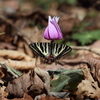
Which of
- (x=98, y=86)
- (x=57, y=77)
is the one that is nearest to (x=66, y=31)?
(x=57, y=77)

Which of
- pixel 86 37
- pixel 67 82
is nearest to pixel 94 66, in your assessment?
pixel 67 82

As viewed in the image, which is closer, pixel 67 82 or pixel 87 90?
pixel 87 90

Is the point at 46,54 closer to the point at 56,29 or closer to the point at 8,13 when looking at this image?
the point at 56,29

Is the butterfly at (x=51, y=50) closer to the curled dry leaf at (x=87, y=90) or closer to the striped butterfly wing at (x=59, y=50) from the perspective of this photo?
the striped butterfly wing at (x=59, y=50)

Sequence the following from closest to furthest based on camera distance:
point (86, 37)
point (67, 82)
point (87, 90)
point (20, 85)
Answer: point (87, 90)
point (20, 85)
point (67, 82)
point (86, 37)

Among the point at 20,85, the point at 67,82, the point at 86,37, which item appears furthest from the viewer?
the point at 86,37

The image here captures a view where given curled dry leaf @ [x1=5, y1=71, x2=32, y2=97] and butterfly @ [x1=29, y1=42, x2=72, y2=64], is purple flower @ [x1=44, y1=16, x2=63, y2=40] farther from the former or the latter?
curled dry leaf @ [x1=5, y1=71, x2=32, y2=97]

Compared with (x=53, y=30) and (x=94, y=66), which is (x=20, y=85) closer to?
(x=53, y=30)

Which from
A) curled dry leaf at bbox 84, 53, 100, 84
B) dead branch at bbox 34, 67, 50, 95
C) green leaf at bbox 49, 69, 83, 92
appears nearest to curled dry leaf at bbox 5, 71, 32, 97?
dead branch at bbox 34, 67, 50, 95

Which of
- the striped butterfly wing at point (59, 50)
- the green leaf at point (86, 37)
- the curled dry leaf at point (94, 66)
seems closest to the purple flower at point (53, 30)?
the striped butterfly wing at point (59, 50)
